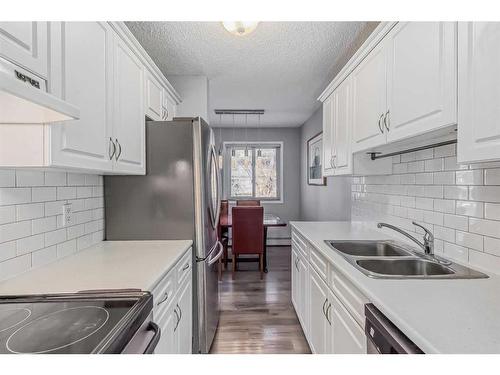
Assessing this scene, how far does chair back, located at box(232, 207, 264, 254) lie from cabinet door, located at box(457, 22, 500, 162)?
299 centimetres

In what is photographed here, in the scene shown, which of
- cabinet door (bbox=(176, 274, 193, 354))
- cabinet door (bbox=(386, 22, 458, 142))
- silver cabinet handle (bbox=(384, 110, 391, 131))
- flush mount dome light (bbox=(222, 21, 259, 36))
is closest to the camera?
cabinet door (bbox=(386, 22, 458, 142))

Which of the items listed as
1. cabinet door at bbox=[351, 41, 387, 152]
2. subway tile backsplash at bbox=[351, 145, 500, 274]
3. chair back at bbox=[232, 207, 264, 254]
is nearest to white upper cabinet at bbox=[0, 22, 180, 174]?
cabinet door at bbox=[351, 41, 387, 152]

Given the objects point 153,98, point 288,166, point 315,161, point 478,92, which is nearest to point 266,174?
point 288,166

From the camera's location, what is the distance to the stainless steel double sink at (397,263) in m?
Result: 1.28

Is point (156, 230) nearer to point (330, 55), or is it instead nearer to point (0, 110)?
point (0, 110)

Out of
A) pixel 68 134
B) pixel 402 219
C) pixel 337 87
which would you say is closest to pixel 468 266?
pixel 402 219

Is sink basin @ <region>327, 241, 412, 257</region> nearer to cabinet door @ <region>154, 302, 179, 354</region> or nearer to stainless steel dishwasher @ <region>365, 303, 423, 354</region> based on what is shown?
stainless steel dishwasher @ <region>365, 303, 423, 354</region>

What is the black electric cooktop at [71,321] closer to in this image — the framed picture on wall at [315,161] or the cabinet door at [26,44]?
the cabinet door at [26,44]

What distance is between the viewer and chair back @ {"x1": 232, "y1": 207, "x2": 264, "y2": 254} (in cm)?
395

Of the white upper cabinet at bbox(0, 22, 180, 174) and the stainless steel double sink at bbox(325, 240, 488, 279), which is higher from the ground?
the white upper cabinet at bbox(0, 22, 180, 174)

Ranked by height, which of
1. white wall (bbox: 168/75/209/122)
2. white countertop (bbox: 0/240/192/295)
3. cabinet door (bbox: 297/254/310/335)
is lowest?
cabinet door (bbox: 297/254/310/335)

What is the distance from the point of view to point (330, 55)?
8.84 ft

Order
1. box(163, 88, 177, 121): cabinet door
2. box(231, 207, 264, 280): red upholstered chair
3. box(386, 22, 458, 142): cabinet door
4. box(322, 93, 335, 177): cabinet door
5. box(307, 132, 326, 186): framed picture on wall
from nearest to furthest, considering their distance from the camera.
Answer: box(386, 22, 458, 142): cabinet door < box(163, 88, 177, 121): cabinet door < box(322, 93, 335, 177): cabinet door < box(231, 207, 264, 280): red upholstered chair < box(307, 132, 326, 186): framed picture on wall

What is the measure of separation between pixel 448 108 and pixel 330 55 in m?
1.79
